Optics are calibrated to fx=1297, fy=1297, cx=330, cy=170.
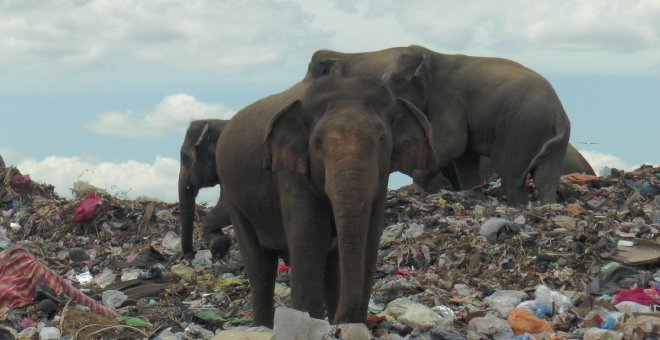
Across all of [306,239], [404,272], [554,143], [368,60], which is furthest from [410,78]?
[306,239]

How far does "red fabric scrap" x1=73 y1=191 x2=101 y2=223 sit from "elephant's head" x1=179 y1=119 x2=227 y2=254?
282 centimetres

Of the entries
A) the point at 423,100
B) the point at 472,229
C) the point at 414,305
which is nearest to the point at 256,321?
the point at 414,305

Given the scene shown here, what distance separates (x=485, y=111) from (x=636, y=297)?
695cm

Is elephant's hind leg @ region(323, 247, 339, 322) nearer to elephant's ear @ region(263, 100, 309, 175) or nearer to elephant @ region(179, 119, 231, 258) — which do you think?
elephant's ear @ region(263, 100, 309, 175)

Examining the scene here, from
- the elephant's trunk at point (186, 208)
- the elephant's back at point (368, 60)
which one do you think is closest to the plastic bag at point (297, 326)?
the elephant's trunk at point (186, 208)

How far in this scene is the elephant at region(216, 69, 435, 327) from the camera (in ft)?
22.7

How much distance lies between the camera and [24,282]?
9656 mm

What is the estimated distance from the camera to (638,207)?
1319 centimetres

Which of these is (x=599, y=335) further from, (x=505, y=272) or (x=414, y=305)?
(x=505, y=272)

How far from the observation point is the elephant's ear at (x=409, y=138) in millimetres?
7547

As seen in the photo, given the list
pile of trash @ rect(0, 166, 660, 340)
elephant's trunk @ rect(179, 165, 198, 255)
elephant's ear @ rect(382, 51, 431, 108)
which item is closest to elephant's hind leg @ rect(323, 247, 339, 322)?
pile of trash @ rect(0, 166, 660, 340)

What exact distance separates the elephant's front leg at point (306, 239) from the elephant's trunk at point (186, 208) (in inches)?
258

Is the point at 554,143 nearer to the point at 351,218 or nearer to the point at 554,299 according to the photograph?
the point at 554,299

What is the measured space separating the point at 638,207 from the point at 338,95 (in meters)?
A: 6.70
